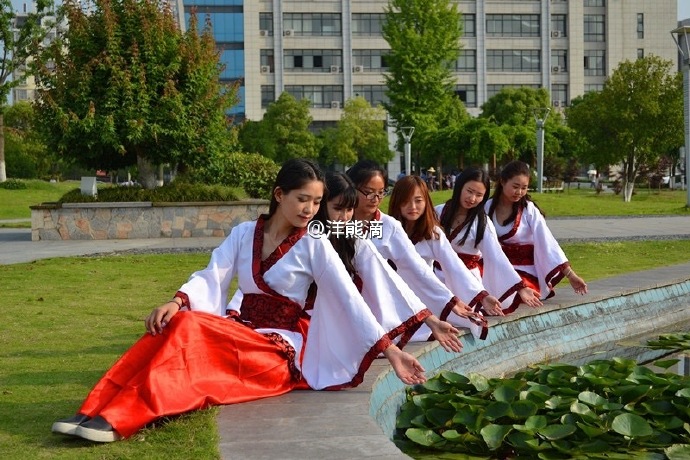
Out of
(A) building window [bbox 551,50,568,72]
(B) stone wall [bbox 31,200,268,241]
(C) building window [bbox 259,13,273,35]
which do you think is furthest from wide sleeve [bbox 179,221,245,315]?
(A) building window [bbox 551,50,568,72]

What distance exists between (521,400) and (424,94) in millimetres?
44608

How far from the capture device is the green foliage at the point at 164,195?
19531mm

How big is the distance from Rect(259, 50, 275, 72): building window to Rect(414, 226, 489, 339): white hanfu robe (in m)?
58.7

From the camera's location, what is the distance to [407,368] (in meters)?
4.79

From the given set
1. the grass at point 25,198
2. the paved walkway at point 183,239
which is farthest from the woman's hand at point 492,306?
the grass at point 25,198

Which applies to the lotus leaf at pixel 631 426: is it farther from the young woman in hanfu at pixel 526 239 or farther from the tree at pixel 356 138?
the tree at pixel 356 138

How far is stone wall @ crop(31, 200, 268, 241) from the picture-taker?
61.8 ft

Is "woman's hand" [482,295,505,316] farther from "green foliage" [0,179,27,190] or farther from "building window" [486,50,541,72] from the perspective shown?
"building window" [486,50,541,72]

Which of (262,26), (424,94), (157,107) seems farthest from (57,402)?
(262,26)

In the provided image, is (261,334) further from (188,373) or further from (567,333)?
(567,333)

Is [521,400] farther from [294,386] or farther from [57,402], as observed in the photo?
[57,402]

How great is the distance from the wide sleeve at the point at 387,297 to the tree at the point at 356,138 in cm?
5137

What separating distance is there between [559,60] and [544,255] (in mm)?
60465

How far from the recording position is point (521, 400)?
5.08 metres
